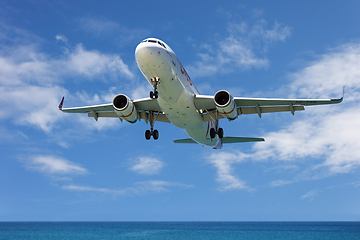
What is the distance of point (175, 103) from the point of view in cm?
2214

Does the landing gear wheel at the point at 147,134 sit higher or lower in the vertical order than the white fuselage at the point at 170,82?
lower

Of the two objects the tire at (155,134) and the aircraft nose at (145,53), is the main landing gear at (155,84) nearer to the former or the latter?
the aircraft nose at (145,53)

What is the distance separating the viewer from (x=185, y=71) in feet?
74.7

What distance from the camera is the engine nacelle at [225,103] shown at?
2178 cm

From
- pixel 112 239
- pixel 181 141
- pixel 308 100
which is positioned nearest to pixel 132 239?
pixel 112 239

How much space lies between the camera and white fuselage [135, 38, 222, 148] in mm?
18875

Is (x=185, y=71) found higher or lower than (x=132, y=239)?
higher

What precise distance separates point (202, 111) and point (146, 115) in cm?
496

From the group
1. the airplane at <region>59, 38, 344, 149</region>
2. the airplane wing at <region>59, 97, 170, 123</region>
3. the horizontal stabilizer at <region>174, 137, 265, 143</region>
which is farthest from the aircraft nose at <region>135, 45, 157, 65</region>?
the horizontal stabilizer at <region>174, 137, 265, 143</region>

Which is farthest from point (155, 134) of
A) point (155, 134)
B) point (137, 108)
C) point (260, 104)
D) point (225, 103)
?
point (260, 104)

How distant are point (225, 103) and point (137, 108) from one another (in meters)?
7.36

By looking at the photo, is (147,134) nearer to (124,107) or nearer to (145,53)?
→ (124,107)

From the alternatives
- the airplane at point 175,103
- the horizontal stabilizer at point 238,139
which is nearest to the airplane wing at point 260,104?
the airplane at point 175,103

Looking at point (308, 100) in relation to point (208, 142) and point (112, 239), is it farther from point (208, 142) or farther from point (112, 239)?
point (112, 239)
